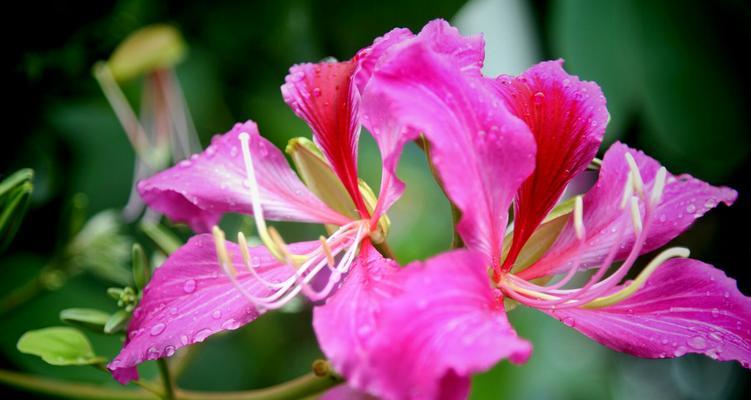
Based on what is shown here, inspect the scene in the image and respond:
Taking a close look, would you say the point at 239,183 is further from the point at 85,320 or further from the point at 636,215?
the point at 636,215

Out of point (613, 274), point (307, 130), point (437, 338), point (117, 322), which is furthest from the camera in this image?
point (307, 130)

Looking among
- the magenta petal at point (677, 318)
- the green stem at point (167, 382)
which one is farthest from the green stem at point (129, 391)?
the magenta petal at point (677, 318)

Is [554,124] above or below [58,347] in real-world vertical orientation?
above

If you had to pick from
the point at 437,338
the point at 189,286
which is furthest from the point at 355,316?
the point at 189,286

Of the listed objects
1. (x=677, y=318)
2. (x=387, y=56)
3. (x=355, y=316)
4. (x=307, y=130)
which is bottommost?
(x=307, y=130)

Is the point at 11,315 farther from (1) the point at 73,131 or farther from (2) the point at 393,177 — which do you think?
(2) the point at 393,177

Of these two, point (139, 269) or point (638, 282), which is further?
point (139, 269)

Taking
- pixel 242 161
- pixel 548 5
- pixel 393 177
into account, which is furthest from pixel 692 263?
→ pixel 548 5

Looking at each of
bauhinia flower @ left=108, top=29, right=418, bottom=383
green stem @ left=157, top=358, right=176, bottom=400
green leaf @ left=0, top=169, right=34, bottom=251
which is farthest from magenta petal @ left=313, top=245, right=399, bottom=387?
green leaf @ left=0, top=169, right=34, bottom=251
